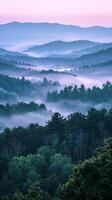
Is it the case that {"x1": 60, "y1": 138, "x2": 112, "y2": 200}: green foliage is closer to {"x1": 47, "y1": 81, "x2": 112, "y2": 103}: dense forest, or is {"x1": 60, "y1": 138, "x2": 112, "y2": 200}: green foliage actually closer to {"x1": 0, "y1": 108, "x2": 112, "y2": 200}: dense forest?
{"x1": 0, "y1": 108, "x2": 112, "y2": 200}: dense forest

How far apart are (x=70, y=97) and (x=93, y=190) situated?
15874 centimetres

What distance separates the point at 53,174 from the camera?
154 ft

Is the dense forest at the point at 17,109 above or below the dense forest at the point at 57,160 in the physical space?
above

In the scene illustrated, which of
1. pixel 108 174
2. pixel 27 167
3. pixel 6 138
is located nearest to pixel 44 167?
pixel 27 167

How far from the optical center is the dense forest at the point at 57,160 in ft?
71.1

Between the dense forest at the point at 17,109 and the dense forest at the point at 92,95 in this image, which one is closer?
the dense forest at the point at 17,109

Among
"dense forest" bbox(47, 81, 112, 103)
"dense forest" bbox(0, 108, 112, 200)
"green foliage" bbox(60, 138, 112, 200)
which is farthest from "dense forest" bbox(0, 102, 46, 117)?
"green foliage" bbox(60, 138, 112, 200)

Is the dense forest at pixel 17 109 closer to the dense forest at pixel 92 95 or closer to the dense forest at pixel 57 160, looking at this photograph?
the dense forest at pixel 92 95

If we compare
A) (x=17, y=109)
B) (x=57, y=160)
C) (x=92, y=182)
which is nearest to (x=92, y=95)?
(x=17, y=109)

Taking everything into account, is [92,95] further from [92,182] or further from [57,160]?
[92,182]

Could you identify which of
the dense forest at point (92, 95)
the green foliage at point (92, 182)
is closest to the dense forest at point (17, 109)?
the dense forest at point (92, 95)

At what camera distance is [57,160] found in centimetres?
5053

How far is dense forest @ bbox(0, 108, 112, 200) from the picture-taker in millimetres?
21672

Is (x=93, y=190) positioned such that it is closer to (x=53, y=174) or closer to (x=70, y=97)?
(x=53, y=174)
